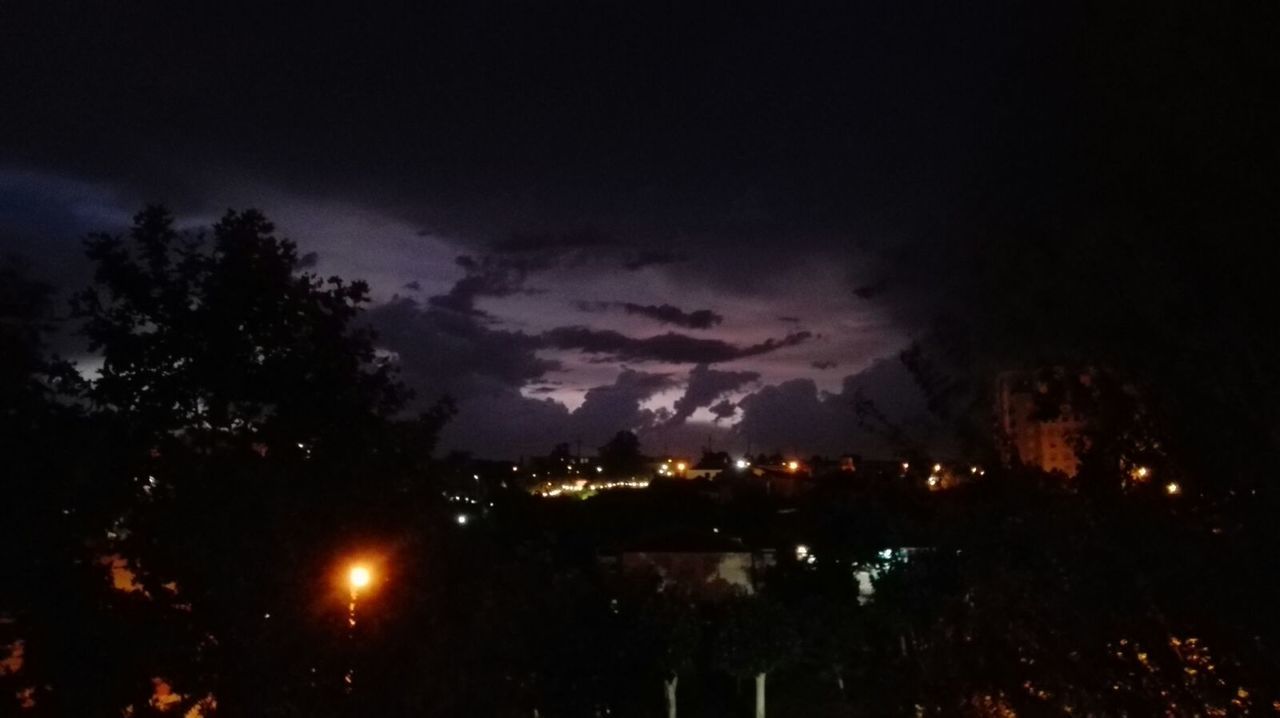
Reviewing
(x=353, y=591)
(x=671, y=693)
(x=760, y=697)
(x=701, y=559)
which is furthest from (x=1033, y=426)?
(x=701, y=559)

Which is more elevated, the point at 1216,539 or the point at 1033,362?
the point at 1033,362

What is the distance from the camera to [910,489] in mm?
5984

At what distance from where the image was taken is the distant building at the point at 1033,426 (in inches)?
202

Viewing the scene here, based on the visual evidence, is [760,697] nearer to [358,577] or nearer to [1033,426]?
[358,577]

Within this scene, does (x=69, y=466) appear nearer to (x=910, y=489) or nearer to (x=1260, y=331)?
(x=910, y=489)

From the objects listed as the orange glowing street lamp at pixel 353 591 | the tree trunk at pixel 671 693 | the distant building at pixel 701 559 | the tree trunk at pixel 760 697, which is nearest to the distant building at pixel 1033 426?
the orange glowing street lamp at pixel 353 591

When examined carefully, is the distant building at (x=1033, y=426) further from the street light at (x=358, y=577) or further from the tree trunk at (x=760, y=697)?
the tree trunk at (x=760, y=697)

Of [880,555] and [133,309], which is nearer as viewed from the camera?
[133,309]

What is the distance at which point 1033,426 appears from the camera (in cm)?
539

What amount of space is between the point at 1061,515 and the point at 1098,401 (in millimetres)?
530

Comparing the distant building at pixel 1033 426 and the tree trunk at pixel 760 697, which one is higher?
the distant building at pixel 1033 426

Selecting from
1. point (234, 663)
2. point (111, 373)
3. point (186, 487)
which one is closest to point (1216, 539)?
point (234, 663)

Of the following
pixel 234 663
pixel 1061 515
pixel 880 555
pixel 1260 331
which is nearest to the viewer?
pixel 1260 331

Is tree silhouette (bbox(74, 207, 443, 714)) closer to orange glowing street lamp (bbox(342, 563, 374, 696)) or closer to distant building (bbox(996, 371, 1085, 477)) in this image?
orange glowing street lamp (bbox(342, 563, 374, 696))
